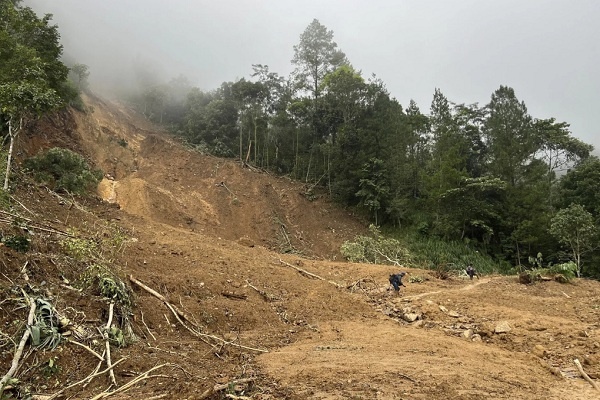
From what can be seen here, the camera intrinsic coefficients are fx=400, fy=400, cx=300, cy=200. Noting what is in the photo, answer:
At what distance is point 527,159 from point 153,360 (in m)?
25.0

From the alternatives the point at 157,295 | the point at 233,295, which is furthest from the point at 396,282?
the point at 157,295

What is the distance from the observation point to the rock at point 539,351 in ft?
17.7

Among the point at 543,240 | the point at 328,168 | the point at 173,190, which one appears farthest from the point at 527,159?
the point at 173,190

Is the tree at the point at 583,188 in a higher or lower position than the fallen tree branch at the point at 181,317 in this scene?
higher

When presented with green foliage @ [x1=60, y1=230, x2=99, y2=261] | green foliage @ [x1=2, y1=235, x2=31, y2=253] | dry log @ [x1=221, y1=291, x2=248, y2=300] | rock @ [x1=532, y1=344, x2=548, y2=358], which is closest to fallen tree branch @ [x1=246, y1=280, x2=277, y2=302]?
dry log @ [x1=221, y1=291, x2=248, y2=300]

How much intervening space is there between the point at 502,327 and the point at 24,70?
503 inches

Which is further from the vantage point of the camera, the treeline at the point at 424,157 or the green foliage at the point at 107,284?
the treeline at the point at 424,157

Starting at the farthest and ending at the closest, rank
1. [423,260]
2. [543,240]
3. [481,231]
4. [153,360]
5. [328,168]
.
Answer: [328,168]
[481,231]
[543,240]
[423,260]
[153,360]

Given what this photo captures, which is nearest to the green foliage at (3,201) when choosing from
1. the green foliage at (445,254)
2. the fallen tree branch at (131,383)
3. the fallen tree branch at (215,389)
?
the fallen tree branch at (131,383)

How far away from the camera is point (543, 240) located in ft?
70.4

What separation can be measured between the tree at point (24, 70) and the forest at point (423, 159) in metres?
1.82

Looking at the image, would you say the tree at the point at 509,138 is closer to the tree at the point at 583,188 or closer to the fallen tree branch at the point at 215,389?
the tree at the point at 583,188

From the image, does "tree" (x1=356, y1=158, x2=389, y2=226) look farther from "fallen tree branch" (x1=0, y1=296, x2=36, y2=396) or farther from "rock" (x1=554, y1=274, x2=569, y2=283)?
"fallen tree branch" (x1=0, y1=296, x2=36, y2=396)

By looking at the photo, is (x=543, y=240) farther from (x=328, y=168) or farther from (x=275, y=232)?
(x=275, y=232)
